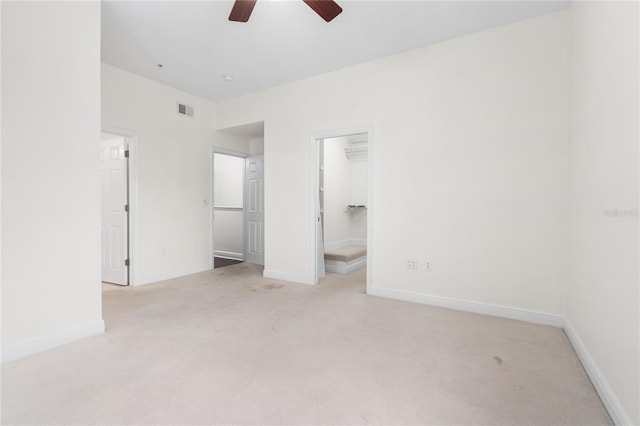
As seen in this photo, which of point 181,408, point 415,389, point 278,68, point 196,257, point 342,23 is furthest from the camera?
point 196,257

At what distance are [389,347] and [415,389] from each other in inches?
22.1

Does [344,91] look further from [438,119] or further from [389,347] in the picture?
[389,347]

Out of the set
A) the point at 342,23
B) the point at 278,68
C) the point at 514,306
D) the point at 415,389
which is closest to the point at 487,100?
the point at 342,23

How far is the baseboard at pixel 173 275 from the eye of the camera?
427 cm

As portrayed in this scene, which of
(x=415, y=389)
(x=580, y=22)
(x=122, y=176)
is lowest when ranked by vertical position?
(x=415, y=389)

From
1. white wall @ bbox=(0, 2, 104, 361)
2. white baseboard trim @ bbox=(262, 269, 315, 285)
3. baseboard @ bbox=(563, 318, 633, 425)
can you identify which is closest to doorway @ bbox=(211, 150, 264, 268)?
white baseboard trim @ bbox=(262, 269, 315, 285)

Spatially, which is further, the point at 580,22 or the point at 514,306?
the point at 514,306

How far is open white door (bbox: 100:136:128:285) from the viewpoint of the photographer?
4.20m

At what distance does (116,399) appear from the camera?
5.69ft

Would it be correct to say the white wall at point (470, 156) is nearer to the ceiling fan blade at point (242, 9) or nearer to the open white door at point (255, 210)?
the ceiling fan blade at point (242, 9)

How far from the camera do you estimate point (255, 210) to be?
5805 millimetres

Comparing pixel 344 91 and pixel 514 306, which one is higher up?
pixel 344 91

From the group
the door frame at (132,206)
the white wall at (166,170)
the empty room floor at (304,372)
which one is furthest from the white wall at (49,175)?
the door frame at (132,206)

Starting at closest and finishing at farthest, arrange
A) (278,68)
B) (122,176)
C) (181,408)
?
(181,408), (278,68), (122,176)
